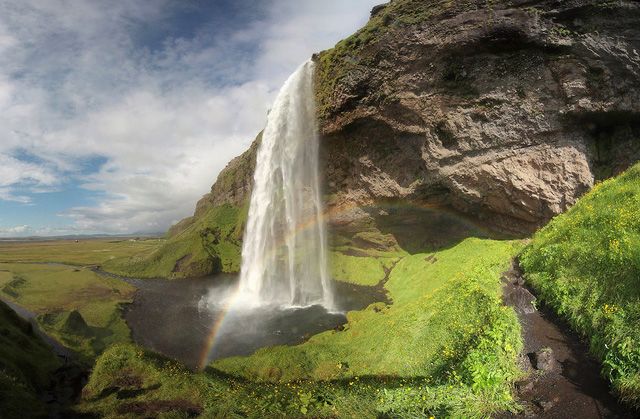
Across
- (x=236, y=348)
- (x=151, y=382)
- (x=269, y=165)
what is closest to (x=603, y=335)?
(x=151, y=382)

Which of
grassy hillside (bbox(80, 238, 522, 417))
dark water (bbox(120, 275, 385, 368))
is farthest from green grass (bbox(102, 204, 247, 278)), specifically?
grassy hillside (bbox(80, 238, 522, 417))

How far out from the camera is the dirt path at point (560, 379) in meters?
7.79

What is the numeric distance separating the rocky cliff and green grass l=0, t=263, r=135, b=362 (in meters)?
28.8

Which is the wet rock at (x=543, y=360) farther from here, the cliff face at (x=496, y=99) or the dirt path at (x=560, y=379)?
A: the cliff face at (x=496, y=99)


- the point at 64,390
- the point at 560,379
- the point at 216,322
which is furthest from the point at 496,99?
the point at 64,390

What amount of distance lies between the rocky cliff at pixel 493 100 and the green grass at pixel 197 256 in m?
33.9

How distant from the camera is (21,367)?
43.5 feet

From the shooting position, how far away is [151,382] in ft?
41.9

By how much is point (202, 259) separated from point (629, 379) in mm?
57369

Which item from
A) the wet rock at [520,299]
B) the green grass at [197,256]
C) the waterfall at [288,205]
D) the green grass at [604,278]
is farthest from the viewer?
the green grass at [197,256]

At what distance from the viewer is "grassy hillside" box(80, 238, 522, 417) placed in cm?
880

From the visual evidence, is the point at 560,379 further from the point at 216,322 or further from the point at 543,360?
the point at 216,322

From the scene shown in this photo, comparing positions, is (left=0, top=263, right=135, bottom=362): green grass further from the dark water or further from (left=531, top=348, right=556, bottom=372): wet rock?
(left=531, top=348, right=556, bottom=372): wet rock

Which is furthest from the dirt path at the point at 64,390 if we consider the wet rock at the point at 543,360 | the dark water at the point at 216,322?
the wet rock at the point at 543,360
